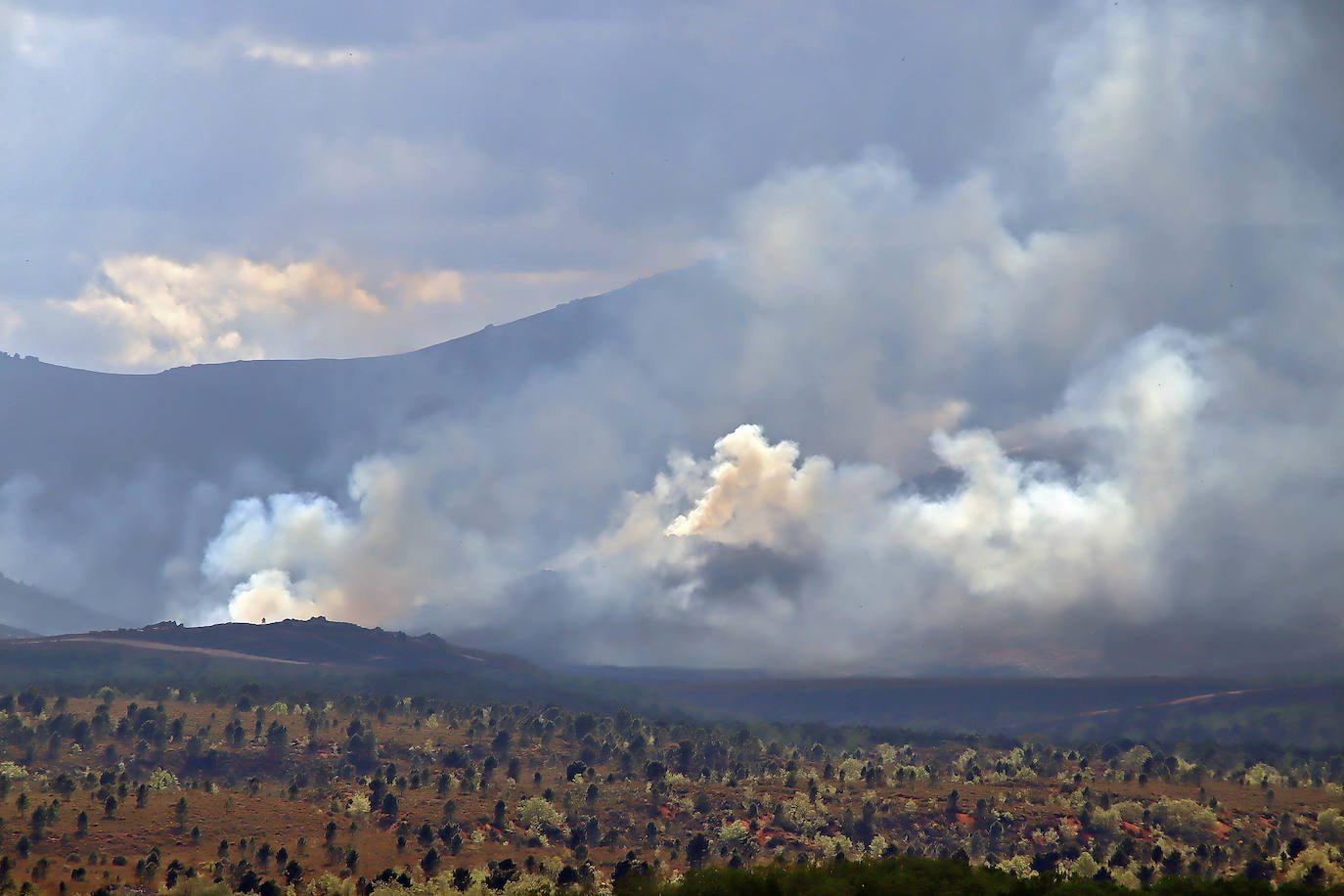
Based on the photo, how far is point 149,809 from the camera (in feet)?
555

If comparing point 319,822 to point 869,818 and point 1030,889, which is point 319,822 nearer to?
point 869,818

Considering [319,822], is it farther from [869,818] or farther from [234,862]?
[869,818]

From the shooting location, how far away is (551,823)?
596 feet

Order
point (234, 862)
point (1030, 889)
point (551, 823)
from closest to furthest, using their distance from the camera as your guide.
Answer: point (1030, 889), point (234, 862), point (551, 823)

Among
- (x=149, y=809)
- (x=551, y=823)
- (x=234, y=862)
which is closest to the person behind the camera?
(x=234, y=862)

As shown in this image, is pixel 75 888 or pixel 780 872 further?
pixel 75 888

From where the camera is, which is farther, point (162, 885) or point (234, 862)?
point (234, 862)

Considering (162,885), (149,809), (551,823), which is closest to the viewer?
(162,885)

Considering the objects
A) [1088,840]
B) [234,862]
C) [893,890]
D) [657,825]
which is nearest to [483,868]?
[234,862]

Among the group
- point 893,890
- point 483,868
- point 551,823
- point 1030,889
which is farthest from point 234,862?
point 1030,889

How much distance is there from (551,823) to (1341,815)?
380ft

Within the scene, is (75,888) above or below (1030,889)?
below

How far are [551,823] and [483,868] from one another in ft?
98.3

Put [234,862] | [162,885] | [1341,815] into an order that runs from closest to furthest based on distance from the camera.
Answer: [162,885] < [234,862] < [1341,815]
